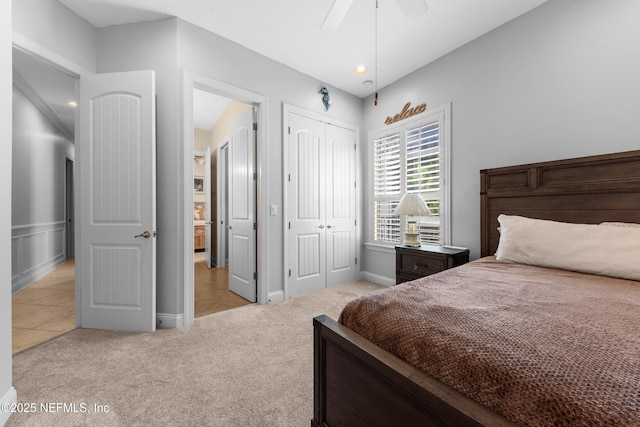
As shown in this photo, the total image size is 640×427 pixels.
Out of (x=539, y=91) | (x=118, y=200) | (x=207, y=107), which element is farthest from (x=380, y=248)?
(x=207, y=107)

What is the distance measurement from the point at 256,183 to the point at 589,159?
299 cm

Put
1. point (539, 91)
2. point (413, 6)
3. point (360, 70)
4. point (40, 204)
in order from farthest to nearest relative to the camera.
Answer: point (40, 204)
point (360, 70)
point (539, 91)
point (413, 6)

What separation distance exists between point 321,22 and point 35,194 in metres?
4.99

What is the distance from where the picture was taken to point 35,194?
419 centimetres

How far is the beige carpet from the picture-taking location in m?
1.42

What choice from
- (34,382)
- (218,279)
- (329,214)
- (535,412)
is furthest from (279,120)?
(535,412)

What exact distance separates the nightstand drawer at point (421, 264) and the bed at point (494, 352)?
842 mm

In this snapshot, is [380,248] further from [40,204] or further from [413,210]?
[40,204]

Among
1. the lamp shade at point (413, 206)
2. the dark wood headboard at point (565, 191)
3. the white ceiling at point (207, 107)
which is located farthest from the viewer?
the white ceiling at point (207, 107)

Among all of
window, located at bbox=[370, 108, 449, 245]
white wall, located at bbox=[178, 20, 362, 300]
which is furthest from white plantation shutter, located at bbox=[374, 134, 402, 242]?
white wall, located at bbox=[178, 20, 362, 300]

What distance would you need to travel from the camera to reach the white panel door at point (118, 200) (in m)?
2.36

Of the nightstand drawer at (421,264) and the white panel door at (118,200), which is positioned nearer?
the white panel door at (118,200)

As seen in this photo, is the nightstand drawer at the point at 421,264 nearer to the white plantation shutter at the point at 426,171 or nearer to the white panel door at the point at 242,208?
the white plantation shutter at the point at 426,171

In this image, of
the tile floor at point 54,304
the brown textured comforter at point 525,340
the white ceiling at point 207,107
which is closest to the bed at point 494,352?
the brown textured comforter at point 525,340
